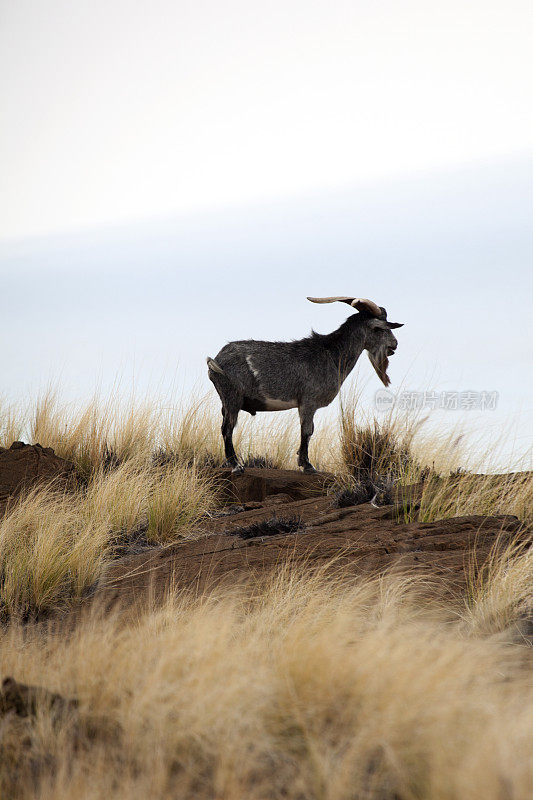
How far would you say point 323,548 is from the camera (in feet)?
18.0

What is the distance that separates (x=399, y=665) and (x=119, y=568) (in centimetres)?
367

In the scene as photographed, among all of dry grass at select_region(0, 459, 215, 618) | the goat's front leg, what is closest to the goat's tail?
the goat's front leg

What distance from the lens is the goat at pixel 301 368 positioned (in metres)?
9.30

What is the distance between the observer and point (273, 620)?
3863 millimetres

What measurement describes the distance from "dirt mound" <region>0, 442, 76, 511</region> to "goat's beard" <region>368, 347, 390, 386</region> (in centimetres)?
403

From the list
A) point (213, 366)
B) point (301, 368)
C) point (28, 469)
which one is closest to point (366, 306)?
point (301, 368)

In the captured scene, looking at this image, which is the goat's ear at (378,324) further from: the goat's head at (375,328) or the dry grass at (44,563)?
the dry grass at (44,563)

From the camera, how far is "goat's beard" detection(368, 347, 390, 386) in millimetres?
10094

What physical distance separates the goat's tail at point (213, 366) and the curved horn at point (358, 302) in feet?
5.16

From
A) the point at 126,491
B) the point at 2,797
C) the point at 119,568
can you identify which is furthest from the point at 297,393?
the point at 2,797

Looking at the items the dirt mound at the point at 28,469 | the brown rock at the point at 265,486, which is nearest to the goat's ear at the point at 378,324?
the brown rock at the point at 265,486

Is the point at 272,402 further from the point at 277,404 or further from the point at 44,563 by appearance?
the point at 44,563

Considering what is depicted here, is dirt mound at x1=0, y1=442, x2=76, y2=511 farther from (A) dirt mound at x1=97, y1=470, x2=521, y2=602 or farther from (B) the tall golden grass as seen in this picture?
(A) dirt mound at x1=97, y1=470, x2=521, y2=602

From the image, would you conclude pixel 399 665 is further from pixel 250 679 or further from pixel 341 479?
pixel 341 479
